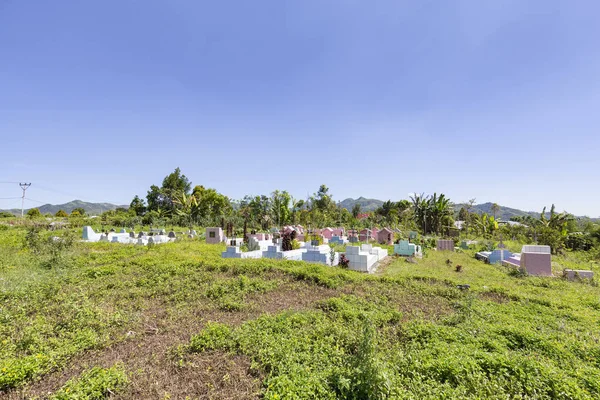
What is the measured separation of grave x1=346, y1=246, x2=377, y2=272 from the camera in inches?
439

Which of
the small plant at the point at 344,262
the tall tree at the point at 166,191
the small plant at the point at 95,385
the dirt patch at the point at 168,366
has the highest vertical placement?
the tall tree at the point at 166,191

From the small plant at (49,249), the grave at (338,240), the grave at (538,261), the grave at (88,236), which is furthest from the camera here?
the grave at (338,240)

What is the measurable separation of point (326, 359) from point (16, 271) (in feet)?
33.8

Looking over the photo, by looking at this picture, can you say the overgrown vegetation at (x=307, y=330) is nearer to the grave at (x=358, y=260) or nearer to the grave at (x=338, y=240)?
the grave at (x=358, y=260)

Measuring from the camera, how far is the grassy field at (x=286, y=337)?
3494 mm

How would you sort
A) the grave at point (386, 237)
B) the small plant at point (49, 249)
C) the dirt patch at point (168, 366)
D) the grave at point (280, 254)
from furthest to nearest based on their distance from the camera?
the grave at point (386, 237), the grave at point (280, 254), the small plant at point (49, 249), the dirt patch at point (168, 366)

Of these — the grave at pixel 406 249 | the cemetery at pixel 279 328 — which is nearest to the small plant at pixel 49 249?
the cemetery at pixel 279 328

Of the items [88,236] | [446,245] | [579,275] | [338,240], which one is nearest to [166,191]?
[88,236]

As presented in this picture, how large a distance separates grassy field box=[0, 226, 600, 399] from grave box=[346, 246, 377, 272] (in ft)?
7.07

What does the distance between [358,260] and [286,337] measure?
699 cm

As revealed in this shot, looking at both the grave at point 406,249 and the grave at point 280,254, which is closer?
the grave at point 280,254

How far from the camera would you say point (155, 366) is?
404 cm

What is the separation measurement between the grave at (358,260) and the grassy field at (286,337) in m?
2.15

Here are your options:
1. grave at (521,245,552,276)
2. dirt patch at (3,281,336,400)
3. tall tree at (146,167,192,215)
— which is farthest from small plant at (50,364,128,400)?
tall tree at (146,167,192,215)
